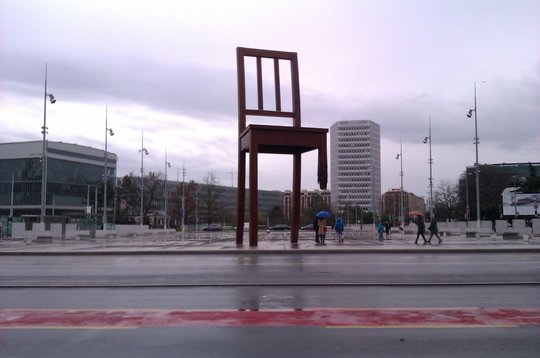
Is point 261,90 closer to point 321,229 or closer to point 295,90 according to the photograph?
point 295,90

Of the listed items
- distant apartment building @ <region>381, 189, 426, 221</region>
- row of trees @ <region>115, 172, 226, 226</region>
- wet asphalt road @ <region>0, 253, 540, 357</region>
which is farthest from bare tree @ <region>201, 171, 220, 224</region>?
wet asphalt road @ <region>0, 253, 540, 357</region>

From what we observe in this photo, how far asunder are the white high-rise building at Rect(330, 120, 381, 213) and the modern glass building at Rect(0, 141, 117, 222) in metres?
49.2

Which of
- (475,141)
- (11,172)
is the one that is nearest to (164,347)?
(475,141)

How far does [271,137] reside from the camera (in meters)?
26.0

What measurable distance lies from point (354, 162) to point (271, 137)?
95429mm

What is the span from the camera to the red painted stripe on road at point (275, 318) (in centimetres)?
819

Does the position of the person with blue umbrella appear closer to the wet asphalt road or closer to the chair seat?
the chair seat

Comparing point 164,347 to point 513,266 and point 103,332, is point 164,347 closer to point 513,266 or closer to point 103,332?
point 103,332

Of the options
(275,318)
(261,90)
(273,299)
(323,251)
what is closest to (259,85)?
(261,90)

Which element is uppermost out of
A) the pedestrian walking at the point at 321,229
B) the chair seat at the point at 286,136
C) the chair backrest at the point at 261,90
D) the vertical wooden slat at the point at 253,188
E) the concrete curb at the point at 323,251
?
the chair backrest at the point at 261,90

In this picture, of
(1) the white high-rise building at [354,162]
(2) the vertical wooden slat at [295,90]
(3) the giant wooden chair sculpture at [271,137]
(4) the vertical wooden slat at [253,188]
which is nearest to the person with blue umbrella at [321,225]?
(3) the giant wooden chair sculpture at [271,137]

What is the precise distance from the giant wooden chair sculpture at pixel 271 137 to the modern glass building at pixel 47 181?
279ft

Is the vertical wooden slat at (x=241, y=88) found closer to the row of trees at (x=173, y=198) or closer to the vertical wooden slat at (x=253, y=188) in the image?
the vertical wooden slat at (x=253, y=188)

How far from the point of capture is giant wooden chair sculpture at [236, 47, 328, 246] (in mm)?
26031
